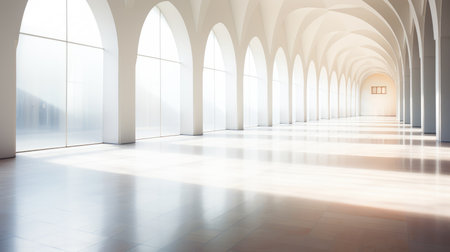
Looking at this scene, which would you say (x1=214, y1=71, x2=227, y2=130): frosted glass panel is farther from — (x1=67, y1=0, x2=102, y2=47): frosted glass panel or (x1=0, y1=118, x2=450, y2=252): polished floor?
(x1=0, y1=118, x2=450, y2=252): polished floor

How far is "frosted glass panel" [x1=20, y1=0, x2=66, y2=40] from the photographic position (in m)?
12.4

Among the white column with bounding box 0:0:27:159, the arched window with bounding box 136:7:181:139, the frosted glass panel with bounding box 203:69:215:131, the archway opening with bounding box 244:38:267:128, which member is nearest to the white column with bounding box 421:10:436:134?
the frosted glass panel with bounding box 203:69:215:131

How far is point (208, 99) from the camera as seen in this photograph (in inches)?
922

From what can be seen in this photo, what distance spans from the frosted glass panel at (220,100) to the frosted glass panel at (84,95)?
10.1 meters

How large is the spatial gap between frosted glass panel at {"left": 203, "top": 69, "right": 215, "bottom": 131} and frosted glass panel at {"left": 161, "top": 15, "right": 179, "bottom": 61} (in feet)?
11.7

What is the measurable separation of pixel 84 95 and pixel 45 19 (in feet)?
9.98

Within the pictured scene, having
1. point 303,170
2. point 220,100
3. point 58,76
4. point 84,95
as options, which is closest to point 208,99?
point 220,100

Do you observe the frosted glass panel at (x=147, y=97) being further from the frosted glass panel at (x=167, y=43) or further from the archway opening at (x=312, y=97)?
the archway opening at (x=312, y=97)

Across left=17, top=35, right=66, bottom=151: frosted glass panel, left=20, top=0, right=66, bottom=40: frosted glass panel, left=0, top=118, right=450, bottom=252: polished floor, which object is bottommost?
left=0, top=118, right=450, bottom=252: polished floor

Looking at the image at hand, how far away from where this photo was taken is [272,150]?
1240 cm

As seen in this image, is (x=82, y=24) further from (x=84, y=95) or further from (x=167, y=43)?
(x=167, y=43)

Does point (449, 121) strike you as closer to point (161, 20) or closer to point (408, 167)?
point (408, 167)

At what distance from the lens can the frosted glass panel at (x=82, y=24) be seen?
45.3 feet

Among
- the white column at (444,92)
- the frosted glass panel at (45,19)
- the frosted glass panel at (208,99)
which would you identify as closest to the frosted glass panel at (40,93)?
the frosted glass panel at (45,19)
